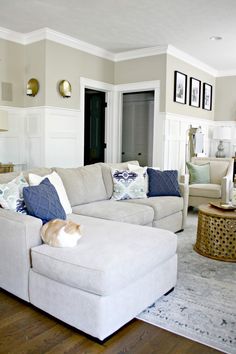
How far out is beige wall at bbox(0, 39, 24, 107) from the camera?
5125 millimetres

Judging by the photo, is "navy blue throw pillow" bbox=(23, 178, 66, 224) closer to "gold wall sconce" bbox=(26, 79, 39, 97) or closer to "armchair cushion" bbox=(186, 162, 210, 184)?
"gold wall sconce" bbox=(26, 79, 39, 97)

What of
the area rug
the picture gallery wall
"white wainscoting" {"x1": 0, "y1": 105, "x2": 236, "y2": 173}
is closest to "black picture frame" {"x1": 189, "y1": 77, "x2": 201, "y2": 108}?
the picture gallery wall

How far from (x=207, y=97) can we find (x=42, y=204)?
5.93 metres

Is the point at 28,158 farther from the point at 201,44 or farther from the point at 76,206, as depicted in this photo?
the point at 201,44

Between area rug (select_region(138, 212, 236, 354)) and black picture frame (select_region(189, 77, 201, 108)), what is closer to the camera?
area rug (select_region(138, 212, 236, 354))

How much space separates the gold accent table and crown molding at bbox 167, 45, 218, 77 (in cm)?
357

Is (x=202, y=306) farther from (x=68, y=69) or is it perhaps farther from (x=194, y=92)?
(x=194, y=92)

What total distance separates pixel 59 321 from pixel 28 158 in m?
3.74

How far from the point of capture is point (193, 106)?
689 cm

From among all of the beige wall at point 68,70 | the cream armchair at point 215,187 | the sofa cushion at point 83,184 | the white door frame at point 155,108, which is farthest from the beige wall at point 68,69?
the cream armchair at point 215,187

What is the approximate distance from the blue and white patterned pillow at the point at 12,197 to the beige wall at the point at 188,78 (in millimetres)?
3936

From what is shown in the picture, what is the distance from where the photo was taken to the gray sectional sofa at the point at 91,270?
73.9 inches

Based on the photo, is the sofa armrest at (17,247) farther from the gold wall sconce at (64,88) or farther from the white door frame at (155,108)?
the white door frame at (155,108)

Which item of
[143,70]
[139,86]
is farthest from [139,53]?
[139,86]
